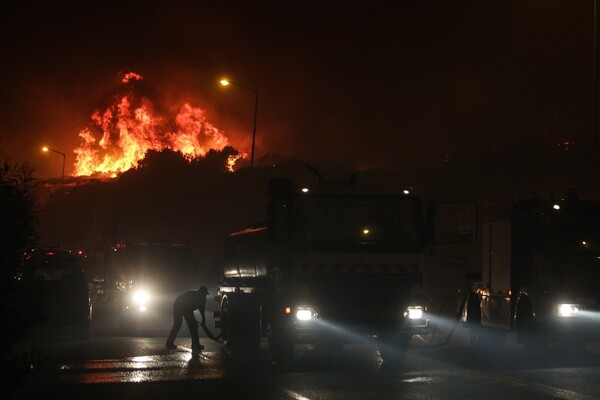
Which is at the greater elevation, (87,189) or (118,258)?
(87,189)

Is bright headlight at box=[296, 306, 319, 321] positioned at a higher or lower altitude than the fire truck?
lower

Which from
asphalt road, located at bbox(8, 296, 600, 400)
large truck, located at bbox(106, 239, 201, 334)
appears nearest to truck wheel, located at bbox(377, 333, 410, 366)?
asphalt road, located at bbox(8, 296, 600, 400)

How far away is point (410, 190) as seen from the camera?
1669 cm

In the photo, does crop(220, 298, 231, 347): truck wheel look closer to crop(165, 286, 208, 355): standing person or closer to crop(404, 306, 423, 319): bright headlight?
crop(165, 286, 208, 355): standing person

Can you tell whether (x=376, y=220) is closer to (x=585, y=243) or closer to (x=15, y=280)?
(x=585, y=243)

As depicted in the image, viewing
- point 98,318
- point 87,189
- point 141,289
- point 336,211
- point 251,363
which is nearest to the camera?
point 336,211

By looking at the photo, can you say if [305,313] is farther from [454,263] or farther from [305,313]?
[454,263]

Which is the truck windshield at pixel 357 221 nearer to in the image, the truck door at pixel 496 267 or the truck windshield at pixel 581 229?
the truck windshield at pixel 581 229

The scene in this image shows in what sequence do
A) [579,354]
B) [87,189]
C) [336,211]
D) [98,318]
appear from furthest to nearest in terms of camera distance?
[87,189] < [98,318] < [579,354] < [336,211]

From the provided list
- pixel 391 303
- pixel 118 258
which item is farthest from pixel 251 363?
pixel 118 258

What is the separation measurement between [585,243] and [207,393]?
26.1ft

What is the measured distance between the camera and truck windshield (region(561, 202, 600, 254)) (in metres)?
17.6

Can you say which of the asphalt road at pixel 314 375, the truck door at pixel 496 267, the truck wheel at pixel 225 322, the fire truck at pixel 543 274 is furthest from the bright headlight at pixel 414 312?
the truck wheel at pixel 225 322

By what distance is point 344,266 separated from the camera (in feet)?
51.9
